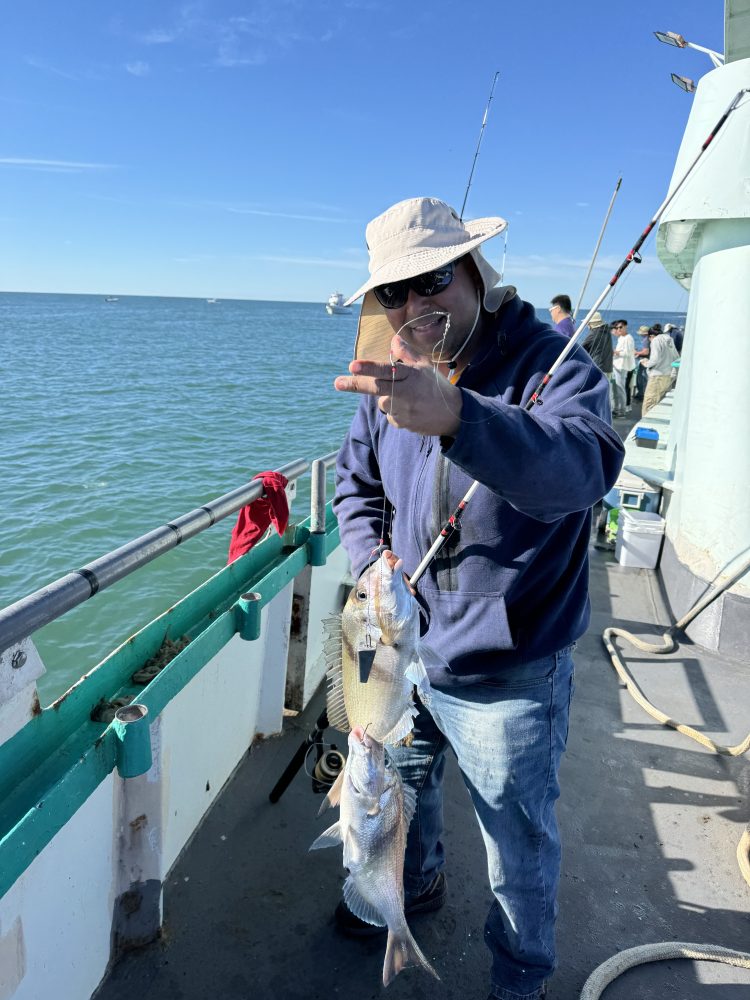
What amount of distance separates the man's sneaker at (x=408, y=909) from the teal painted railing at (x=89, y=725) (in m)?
1.15

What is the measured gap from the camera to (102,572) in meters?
2.12

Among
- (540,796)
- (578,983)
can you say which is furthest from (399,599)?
(578,983)

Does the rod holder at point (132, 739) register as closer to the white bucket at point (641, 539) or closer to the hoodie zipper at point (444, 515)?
the hoodie zipper at point (444, 515)

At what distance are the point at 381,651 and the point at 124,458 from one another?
17.0 metres

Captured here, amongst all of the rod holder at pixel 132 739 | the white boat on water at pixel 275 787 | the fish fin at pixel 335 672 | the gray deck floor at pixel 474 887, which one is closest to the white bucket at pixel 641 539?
the white boat on water at pixel 275 787

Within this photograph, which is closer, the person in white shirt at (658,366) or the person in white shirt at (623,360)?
the person in white shirt at (658,366)

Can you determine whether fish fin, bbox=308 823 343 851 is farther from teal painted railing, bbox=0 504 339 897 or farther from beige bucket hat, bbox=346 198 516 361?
beige bucket hat, bbox=346 198 516 361

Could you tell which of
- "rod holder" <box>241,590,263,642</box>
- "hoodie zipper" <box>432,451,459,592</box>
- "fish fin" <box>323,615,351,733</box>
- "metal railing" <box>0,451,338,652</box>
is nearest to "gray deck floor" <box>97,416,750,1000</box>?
"rod holder" <box>241,590,263,642</box>

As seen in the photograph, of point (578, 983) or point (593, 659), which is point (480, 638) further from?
point (593, 659)

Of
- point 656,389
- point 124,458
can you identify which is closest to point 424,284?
point 656,389

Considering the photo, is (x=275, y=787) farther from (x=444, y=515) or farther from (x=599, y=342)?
(x=599, y=342)

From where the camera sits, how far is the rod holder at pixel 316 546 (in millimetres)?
3697

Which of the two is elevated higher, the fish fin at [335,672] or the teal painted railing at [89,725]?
the fish fin at [335,672]

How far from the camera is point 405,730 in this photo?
1.98 metres
